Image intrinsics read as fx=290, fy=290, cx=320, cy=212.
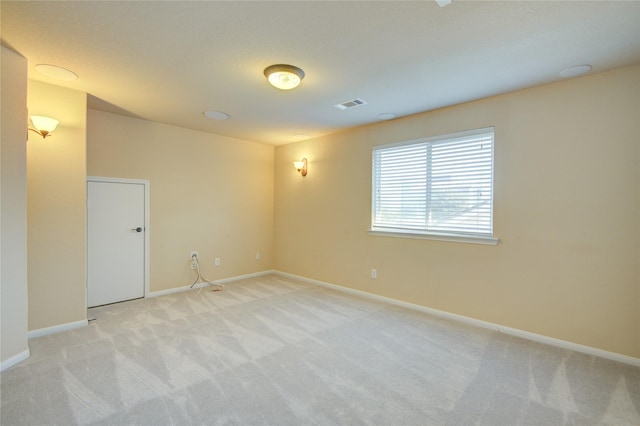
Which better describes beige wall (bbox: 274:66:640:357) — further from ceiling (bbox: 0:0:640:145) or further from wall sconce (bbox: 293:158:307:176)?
wall sconce (bbox: 293:158:307:176)

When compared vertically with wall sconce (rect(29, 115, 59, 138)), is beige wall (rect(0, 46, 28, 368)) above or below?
below

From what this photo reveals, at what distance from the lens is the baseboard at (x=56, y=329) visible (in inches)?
117

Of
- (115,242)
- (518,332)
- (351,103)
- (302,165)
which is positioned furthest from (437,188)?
(115,242)

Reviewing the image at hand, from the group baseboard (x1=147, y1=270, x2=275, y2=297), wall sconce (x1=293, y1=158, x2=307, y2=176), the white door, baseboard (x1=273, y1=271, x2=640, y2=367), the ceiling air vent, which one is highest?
the ceiling air vent

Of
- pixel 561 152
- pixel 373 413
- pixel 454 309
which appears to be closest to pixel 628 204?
pixel 561 152

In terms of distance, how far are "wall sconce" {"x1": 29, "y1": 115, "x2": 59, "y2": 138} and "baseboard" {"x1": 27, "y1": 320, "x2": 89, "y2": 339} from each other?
6.58 ft

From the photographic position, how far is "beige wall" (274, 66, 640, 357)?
256 centimetres

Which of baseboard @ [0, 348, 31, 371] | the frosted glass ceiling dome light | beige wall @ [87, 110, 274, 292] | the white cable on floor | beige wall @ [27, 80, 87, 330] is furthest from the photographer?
the white cable on floor

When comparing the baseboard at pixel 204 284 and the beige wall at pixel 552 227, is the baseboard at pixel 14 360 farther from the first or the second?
the beige wall at pixel 552 227

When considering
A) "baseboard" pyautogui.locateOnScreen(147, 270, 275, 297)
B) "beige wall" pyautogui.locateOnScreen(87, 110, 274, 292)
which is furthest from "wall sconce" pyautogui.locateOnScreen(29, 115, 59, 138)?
"baseboard" pyautogui.locateOnScreen(147, 270, 275, 297)

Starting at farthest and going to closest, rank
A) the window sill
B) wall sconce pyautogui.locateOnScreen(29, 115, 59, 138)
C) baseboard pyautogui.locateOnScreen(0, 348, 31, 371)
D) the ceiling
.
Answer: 1. the window sill
2. wall sconce pyautogui.locateOnScreen(29, 115, 59, 138)
3. baseboard pyautogui.locateOnScreen(0, 348, 31, 371)
4. the ceiling

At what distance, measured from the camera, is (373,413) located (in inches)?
75.3

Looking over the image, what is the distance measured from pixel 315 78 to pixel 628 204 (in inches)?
119

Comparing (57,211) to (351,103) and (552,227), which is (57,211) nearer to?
(351,103)
